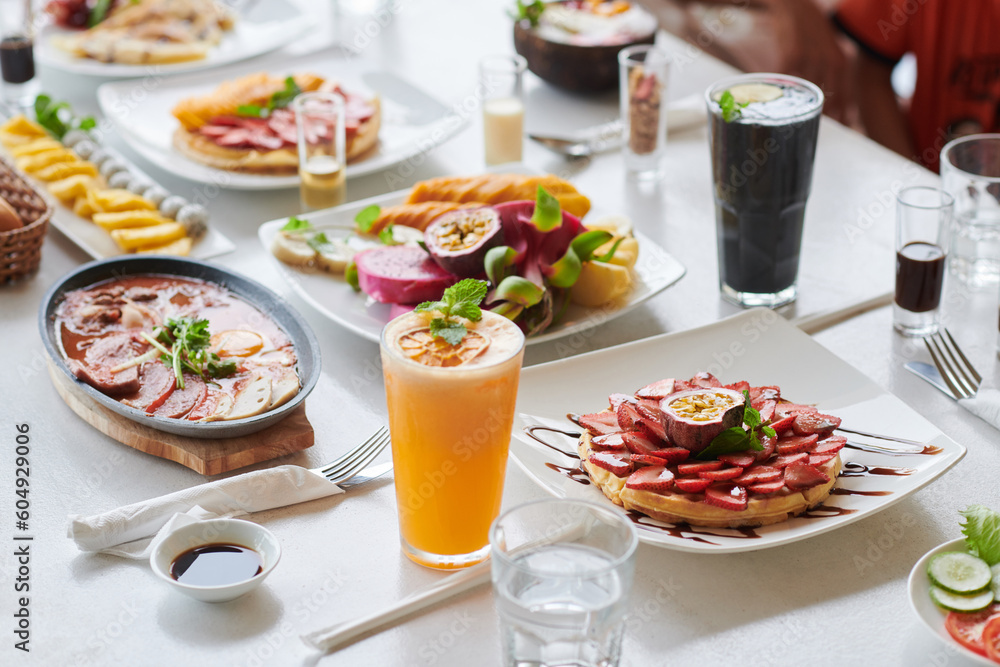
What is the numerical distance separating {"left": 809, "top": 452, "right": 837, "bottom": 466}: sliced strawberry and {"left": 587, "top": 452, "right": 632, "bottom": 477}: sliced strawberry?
0.71 ft

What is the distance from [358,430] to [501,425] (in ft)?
1.35

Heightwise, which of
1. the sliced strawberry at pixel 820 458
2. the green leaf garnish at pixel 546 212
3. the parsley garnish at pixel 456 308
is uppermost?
the parsley garnish at pixel 456 308

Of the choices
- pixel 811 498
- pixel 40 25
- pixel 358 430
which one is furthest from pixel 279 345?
pixel 40 25

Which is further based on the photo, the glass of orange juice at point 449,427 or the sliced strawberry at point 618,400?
the sliced strawberry at point 618,400

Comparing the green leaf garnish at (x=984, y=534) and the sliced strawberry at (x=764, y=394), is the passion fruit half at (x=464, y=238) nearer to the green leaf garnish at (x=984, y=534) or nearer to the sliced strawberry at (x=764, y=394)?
the sliced strawberry at (x=764, y=394)

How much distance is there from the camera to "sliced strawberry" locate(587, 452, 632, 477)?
1.20 metres

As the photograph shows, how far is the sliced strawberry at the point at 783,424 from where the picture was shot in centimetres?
126

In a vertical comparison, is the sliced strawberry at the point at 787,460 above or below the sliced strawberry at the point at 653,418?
below

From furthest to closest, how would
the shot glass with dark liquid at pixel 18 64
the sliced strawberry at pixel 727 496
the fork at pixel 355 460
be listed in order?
the shot glass with dark liquid at pixel 18 64 → the fork at pixel 355 460 → the sliced strawberry at pixel 727 496

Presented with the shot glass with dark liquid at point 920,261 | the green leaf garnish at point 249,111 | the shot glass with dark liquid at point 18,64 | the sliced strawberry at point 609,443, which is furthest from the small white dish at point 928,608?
the shot glass with dark liquid at point 18,64

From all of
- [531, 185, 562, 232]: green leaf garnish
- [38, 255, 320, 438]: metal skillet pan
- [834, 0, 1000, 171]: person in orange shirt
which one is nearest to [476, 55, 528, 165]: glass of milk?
[531, 185, 562, 232]: green leaf garnish

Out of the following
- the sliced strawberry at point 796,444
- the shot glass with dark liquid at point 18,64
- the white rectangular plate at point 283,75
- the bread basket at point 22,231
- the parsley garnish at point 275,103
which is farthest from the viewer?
the shot glass with dark liquid at point 18,64

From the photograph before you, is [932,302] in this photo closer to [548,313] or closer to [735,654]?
[548,313]

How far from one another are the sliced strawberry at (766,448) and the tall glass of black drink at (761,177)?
1.84 ft
